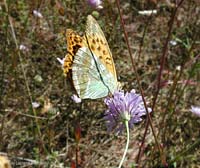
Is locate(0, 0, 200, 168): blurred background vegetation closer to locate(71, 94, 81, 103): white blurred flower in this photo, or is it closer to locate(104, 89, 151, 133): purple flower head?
locate(71, 94, 81, 103): white blurred flower

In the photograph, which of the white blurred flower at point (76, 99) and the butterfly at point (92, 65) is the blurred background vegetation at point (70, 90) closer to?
the white blurred flower at point (76, 99)

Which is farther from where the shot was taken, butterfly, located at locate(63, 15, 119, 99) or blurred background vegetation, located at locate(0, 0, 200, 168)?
blurred background vegetation, located at locate(0, 0, 200, 168)

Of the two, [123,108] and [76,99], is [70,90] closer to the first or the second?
[76,99]

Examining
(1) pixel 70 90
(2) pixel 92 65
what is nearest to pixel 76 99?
(1) pixel 70 90

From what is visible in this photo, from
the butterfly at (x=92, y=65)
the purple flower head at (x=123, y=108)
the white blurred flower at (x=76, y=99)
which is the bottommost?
the white blurred flower at (x=76, y=99)

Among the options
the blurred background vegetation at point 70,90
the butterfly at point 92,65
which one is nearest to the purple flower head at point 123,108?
the butterfly at point 92,65

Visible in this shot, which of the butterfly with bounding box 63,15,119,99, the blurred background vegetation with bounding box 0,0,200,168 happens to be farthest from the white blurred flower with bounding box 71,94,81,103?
the butterfly with bounding box 63,15,119,99

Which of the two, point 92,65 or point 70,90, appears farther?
point 70,90
